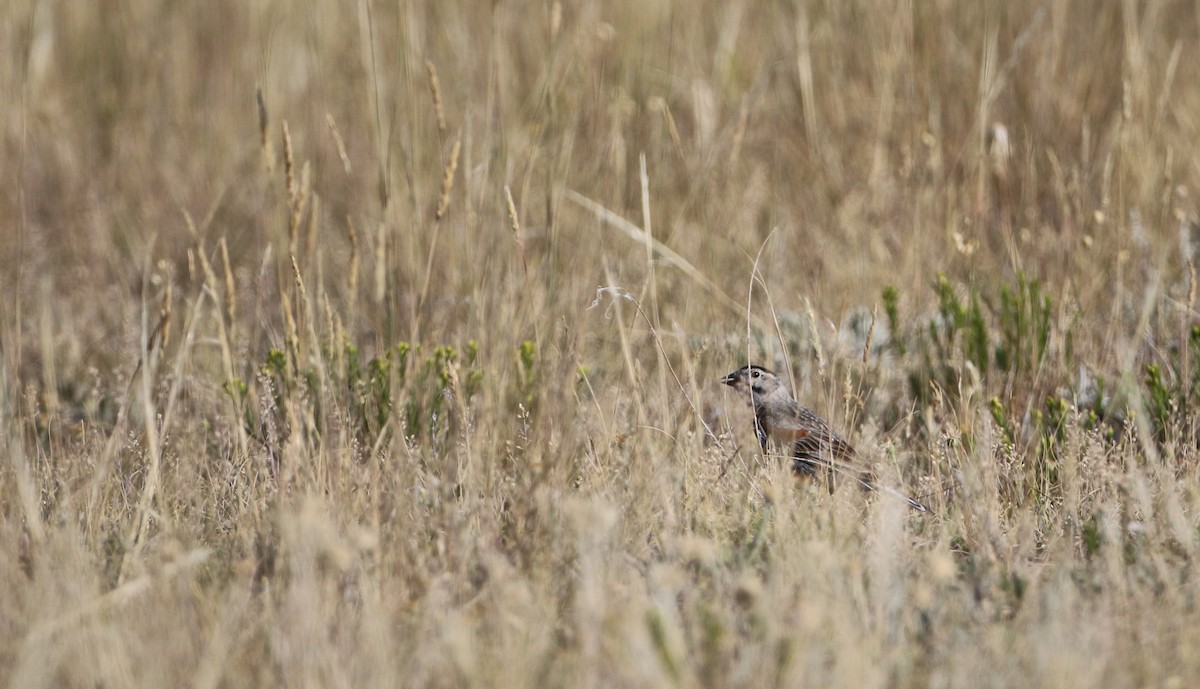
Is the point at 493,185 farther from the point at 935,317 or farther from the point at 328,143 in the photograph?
the point at 328,143

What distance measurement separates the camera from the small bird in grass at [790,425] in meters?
3.61

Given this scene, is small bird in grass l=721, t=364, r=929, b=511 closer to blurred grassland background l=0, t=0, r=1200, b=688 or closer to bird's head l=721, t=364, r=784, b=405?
bird's head l=721, t=364, r=784, b=405

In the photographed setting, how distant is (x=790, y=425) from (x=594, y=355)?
39.4 inches

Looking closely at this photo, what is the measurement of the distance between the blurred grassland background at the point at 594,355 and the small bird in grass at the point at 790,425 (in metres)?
0.11

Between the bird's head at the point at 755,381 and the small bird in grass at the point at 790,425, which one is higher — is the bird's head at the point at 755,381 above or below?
above

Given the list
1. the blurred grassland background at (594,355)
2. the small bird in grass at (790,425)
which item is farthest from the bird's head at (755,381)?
the blurred grassland background at (594,355)

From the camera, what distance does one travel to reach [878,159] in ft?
16.9

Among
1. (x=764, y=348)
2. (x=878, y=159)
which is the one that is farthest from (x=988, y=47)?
(x=764, y=348)

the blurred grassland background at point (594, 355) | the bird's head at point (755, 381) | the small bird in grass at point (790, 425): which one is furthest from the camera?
the bird's head at point (755, 381)

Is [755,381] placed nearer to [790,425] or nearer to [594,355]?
[790,425]

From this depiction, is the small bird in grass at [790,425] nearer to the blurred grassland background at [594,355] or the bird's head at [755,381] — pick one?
the bird's head at [755,381]

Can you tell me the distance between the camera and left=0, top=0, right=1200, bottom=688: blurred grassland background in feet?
8.09

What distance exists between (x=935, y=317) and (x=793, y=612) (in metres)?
2.30

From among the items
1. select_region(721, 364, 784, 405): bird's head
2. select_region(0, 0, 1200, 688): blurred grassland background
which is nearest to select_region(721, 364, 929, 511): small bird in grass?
select_region(721, 364, 784, 405): bird's head
